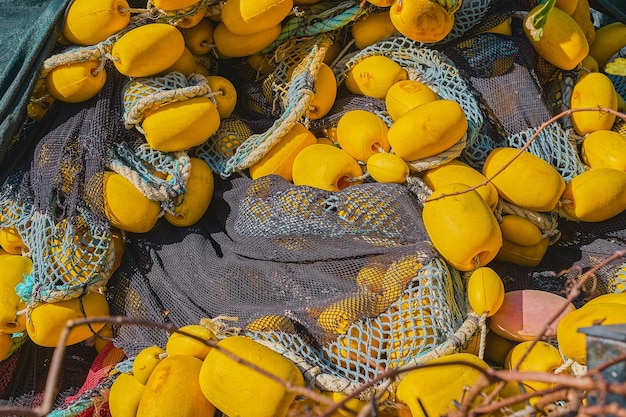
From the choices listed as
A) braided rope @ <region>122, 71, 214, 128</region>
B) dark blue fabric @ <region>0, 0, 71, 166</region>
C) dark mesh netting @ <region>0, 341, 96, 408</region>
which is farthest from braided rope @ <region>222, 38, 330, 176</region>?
dark mesh netting @ <region>0, 341, 96, 408</region>

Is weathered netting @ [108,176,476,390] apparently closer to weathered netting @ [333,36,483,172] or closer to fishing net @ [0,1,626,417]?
fishing net @ [0,1,626,417]

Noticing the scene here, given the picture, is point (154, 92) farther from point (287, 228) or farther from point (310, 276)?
point (310, 276)

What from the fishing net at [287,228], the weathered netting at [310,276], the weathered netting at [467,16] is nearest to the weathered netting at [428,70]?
the fishing net at [287,228]

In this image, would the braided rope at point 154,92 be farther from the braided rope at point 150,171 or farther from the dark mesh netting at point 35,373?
the dark mesh netting at point 35,373

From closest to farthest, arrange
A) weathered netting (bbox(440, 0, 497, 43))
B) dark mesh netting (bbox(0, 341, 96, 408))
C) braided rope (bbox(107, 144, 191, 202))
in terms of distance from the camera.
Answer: braided rope (bbox(107, 144, 191, 202)) → dark mesh netting (bbox(0, 341, 96, 408)) → weathered netting (bbox(440, 0, 497, 43))

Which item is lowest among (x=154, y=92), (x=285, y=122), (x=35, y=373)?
(x=35, y=373)

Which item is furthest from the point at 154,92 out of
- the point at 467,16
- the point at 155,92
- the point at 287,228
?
the point at 467,16
